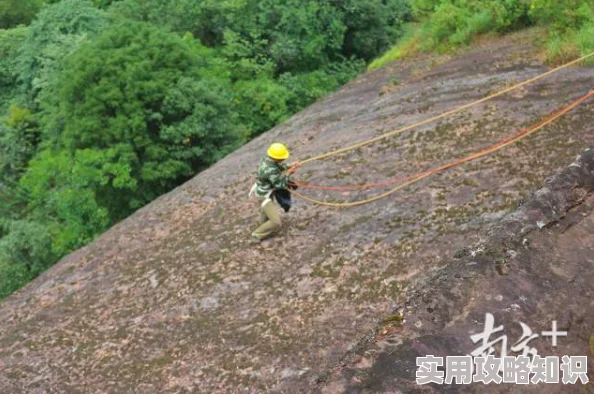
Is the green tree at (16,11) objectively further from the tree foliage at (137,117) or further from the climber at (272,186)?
the climber at (272,186)

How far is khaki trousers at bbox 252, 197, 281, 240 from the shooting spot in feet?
23.7

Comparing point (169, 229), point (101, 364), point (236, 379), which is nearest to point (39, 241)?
point (169, 229)

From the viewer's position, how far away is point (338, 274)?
614 centimetres

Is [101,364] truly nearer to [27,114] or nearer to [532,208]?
[532,208]

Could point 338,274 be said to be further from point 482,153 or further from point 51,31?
point 51,31

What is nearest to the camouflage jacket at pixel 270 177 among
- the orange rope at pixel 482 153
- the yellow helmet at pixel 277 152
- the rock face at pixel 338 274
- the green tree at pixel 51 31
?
the yellow helmet at pixel 277 152

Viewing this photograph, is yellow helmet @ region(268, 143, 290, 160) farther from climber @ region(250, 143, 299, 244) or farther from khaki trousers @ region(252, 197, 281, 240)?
khaki trousers @ region(252, 197, 281, 240)

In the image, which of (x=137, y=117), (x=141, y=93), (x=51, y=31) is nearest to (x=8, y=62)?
(x=51, y=31)

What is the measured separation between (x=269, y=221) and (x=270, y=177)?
60cm

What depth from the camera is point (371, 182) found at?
310 inches

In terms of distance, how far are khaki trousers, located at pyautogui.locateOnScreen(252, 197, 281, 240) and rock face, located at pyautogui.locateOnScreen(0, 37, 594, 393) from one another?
17 centimetres

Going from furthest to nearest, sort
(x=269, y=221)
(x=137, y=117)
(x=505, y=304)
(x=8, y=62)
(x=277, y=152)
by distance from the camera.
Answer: (x=8, y=62) → (x=137, y=117) → (x=269, y=221) → (x=277, y=152) → (x=505, y=304)

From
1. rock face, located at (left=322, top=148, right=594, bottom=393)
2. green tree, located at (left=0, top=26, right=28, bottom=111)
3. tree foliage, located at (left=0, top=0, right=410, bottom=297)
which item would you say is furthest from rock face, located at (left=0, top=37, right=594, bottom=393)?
green tree, located at (left=0, top=26, right=28, bottom=111)

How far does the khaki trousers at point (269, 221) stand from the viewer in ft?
23.7
